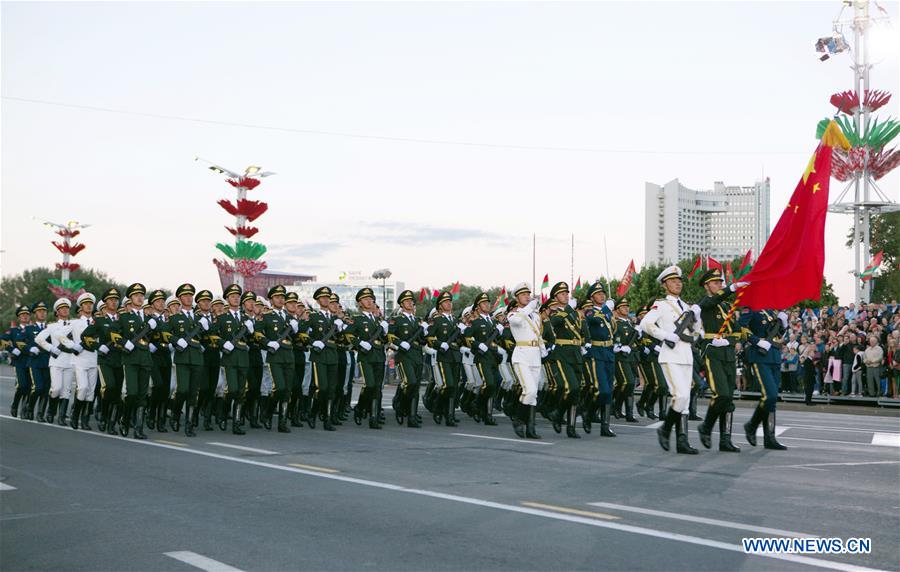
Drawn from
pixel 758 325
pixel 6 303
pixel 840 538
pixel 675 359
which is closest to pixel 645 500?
pixel 840 538

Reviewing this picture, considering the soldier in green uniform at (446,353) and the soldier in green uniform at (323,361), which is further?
the soldier in green uniform at (446,353)

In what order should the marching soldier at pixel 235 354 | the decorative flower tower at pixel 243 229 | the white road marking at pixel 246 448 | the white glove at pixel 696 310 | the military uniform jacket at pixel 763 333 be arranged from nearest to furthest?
1. the white glove at pixel 696 310
2. the military uniform jacket at pixel 763 333
3. the white road marking at pixel 246 448
4. the marching soldier at pixel 235 354
5. the decorative flower tower at pixel 243 229

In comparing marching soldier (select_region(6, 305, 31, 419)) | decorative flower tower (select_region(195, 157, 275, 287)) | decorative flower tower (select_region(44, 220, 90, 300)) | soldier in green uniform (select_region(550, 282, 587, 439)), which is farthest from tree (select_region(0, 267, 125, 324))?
soldier in green uniform (select_region(550, 282, 587, 439))

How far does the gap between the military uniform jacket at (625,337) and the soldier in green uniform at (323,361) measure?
499 cm

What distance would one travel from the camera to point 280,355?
1593cm

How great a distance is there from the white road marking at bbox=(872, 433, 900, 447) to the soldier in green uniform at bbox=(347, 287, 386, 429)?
7.49 metres

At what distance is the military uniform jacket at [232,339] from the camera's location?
50.6 ft

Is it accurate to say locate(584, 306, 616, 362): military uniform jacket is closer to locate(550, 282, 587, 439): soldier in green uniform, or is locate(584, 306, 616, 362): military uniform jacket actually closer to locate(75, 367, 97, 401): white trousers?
locate(550, 282, 587, 439): soldier in green uniform

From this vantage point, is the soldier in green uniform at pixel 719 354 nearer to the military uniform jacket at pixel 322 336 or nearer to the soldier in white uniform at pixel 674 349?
the soldier in white uniform at pixel 674 349

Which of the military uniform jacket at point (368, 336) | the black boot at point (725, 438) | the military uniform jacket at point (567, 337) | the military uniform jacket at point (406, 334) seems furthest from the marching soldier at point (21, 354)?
the black boot at point (725, 438)

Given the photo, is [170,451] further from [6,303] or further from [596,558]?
[6,303]

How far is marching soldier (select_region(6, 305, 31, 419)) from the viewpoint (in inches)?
735

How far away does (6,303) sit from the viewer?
108 meters

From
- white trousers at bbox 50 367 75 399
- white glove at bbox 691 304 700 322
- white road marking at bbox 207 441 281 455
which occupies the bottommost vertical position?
white road marking at bbox 207 441 281 455
